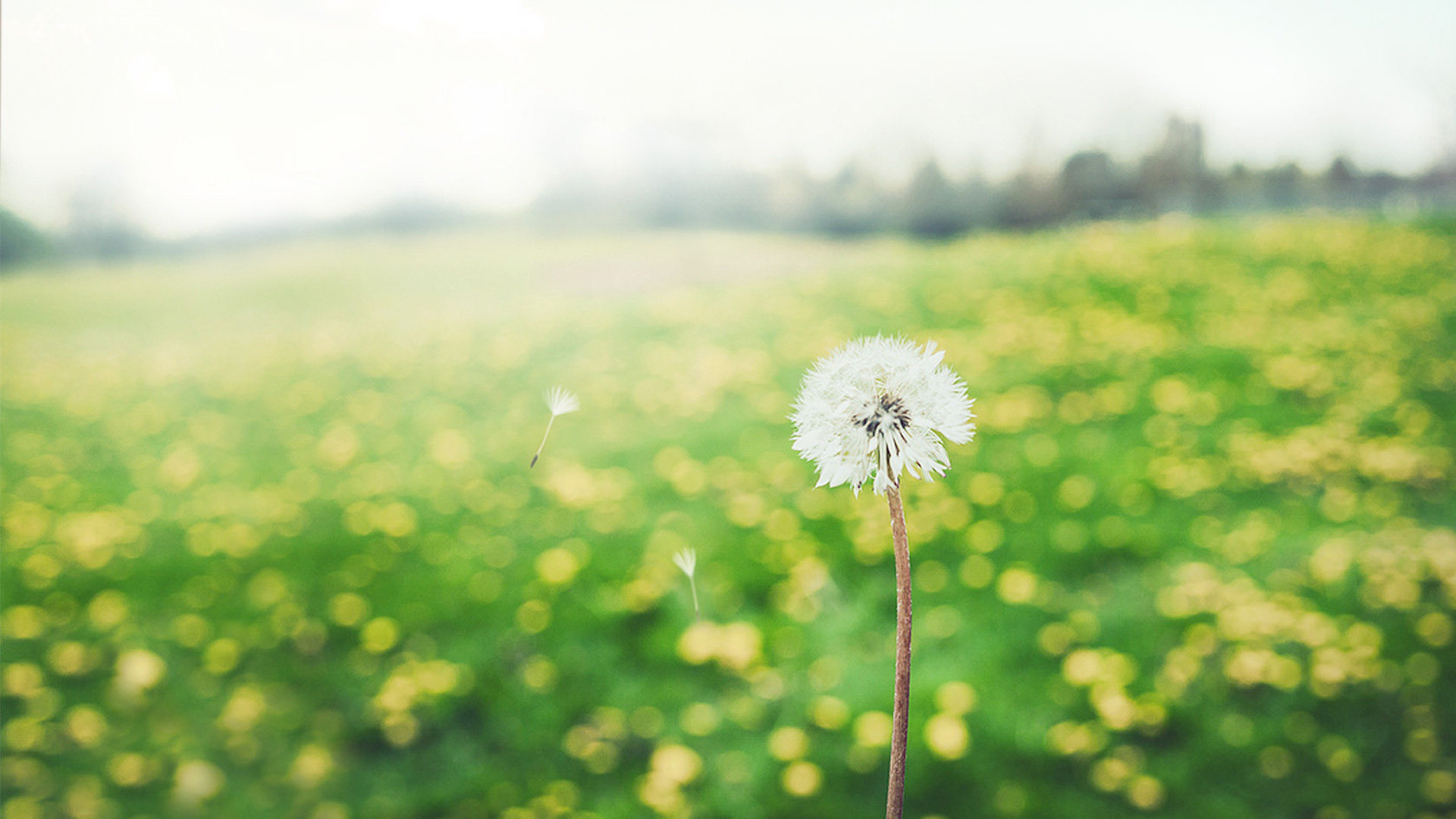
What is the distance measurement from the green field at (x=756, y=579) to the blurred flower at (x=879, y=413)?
0.52 ft

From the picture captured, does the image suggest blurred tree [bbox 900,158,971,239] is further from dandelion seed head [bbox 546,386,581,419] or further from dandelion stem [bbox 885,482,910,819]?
dandelion stem [bbox 885,482,910,819]

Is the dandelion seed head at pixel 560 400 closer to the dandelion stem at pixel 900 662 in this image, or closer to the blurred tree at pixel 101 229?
the dandelion stem at pixel 900 662

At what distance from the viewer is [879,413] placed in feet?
1.68

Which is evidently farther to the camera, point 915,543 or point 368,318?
point 368,318

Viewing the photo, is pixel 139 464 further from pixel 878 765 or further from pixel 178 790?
pixel 878 765

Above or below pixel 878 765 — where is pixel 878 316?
above

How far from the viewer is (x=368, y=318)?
11.8m

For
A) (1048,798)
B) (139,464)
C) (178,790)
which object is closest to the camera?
(1048,798)

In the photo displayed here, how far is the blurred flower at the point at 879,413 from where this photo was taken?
1.53 ft

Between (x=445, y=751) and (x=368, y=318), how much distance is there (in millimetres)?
10183

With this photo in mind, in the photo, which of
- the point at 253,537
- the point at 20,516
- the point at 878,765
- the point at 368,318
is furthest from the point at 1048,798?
the point at 368,318

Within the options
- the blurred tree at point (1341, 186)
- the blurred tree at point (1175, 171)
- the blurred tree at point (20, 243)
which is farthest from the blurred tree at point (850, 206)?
the blurred tree at point (20, 243)

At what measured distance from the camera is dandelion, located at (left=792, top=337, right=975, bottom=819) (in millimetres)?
441

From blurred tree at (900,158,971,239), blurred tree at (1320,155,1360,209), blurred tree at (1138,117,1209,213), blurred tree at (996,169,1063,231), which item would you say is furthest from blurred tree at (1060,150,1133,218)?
blurred tree at (1320,155,1360,209)
